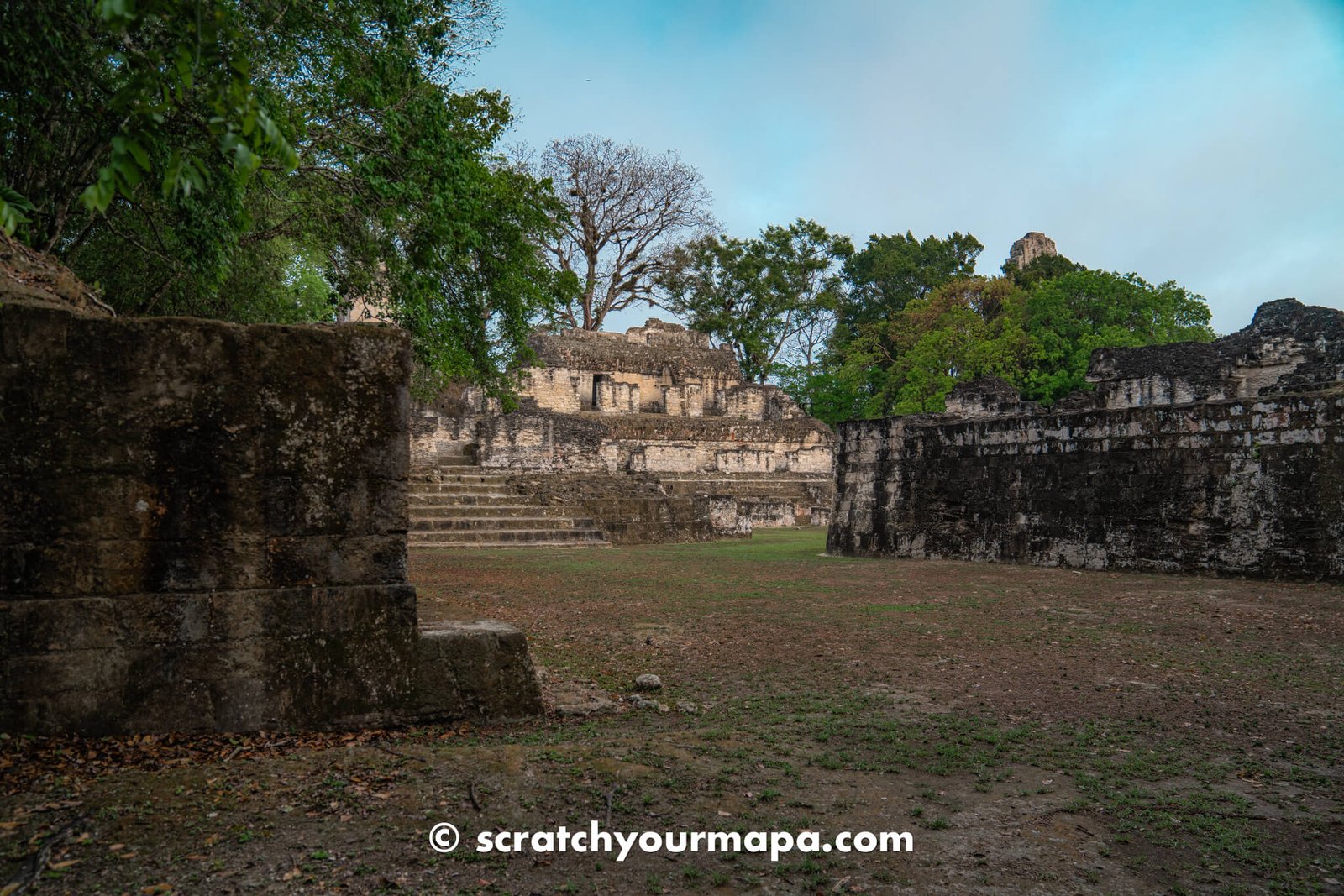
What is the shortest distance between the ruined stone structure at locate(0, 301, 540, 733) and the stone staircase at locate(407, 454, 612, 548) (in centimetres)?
1211

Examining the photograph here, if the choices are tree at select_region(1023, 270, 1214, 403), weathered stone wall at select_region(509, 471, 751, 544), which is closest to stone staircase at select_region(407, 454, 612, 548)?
weathered stone wall at select_region(509, 471, 751, 544)

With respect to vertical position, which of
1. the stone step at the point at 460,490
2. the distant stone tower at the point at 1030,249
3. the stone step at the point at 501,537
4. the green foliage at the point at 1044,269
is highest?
the distant stone tower at the point at 1030,249

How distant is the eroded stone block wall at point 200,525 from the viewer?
10.2 ft

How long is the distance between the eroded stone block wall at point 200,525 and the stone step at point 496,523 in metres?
12.8

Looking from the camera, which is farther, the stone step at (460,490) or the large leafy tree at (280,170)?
the stone step at (460,490)

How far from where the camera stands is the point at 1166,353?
17453 millimetres

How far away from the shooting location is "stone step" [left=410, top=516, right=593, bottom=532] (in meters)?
16.2

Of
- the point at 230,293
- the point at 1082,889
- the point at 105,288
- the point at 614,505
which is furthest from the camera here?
the point at 614,505

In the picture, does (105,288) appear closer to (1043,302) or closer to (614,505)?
(614,505)

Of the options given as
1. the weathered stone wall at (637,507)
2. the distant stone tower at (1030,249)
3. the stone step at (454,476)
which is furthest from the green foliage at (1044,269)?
the stone step at (454,476)

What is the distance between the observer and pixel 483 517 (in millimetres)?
17188

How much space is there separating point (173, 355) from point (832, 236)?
46154 millimetres

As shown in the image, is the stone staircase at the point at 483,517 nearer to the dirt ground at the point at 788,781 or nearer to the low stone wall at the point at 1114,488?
the low stone wall at the point at 1114,488

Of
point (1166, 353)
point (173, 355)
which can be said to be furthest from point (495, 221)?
point (1166, 353)
